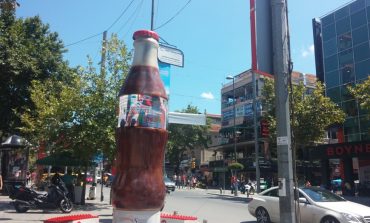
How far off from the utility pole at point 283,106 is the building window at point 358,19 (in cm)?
3234

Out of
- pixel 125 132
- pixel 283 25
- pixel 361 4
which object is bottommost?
pixel 125 132

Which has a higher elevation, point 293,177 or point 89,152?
point 89,152

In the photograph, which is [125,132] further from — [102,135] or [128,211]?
[102,135]

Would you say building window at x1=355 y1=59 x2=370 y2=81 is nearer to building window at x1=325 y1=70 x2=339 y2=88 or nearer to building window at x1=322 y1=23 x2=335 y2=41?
building window at x1=325 y1=70 x2=339 y2=88

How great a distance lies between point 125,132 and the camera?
6.17 m

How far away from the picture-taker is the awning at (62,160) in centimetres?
1969

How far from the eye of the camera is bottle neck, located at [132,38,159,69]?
6.42 metres

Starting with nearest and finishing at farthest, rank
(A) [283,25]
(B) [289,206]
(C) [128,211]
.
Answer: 1. (C) [128,211]
2. (B) [289,206]
3. (A) [283,25]

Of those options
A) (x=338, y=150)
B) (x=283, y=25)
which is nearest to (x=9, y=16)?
(x=283, y=25)

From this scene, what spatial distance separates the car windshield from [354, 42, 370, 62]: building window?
87.3 ft

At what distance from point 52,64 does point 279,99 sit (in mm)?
18993

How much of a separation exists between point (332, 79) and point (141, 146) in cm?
3751

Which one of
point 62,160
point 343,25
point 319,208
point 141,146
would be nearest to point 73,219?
point 141,146

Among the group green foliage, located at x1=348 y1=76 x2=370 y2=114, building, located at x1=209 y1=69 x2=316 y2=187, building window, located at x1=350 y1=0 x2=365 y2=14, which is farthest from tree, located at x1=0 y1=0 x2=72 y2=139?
building, located at x1=209 y1=69 x2=316 y2=187
